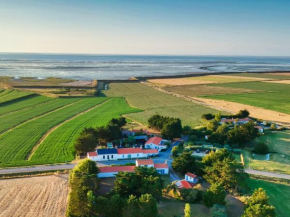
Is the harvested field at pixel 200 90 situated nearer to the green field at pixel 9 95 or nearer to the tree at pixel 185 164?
the green field at pixel 9 95

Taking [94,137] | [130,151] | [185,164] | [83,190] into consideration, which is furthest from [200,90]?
[83,190]

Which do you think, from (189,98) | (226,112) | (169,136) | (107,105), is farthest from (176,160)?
(189,98)

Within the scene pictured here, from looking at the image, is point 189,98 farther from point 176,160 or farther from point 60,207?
point 60,207

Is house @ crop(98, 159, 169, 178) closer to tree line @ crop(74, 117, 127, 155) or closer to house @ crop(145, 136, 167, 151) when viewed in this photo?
tree line @ crop(74, 117, 127, 155)

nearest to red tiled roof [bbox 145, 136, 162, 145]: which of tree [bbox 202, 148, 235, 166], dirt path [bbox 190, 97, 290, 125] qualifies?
tree [bbox 202, 148, 235, 166]

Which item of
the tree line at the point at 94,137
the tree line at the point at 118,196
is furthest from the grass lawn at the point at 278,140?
the tree line at the point at 94,137

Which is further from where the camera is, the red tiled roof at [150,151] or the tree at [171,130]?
the tree at [171,130]
